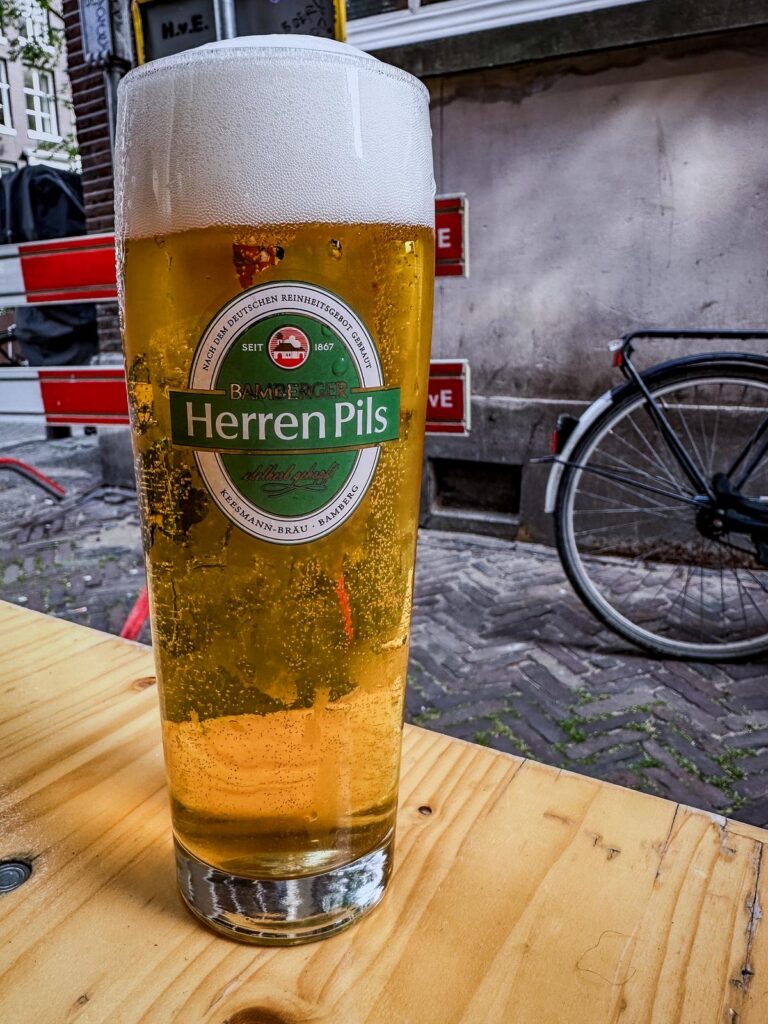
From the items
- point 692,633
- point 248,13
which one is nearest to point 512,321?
point 692,633

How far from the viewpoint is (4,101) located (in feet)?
60.5

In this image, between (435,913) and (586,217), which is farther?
(586,217)

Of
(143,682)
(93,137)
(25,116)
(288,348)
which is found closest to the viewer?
(288,348)

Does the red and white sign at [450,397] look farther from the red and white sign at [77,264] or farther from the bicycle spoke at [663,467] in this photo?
the bicycle spoke at [663,467]

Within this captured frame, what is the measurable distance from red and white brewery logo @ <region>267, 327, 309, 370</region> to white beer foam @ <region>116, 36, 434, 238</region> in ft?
0.26

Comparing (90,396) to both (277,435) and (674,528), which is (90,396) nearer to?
(277,435)

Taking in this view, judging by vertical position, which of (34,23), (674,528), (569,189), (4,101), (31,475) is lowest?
(674,528)

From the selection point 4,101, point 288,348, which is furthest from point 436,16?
point 4,101

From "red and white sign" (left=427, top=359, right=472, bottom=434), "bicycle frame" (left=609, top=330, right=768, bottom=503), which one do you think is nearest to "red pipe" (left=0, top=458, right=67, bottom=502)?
"red and white sign" (left=427, top=359, right=472, bottom=434)

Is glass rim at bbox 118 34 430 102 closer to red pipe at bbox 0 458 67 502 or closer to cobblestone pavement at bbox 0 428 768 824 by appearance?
cobblestone pavement at bbox 0 428 768 824

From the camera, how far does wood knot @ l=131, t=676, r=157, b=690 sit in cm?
92

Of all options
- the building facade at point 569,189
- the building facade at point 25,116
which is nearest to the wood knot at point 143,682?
the building facade at point 569,189

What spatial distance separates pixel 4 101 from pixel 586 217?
63.6 ft

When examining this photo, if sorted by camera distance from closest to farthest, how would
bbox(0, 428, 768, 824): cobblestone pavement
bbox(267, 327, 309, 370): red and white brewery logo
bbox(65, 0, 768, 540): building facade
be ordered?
bbox(267, 327, 309, 370): red and white brewery logo → bbox(0, 428, 768, 824): cobblestone pavement → bbox(65, 0, 768, 540): building facade
